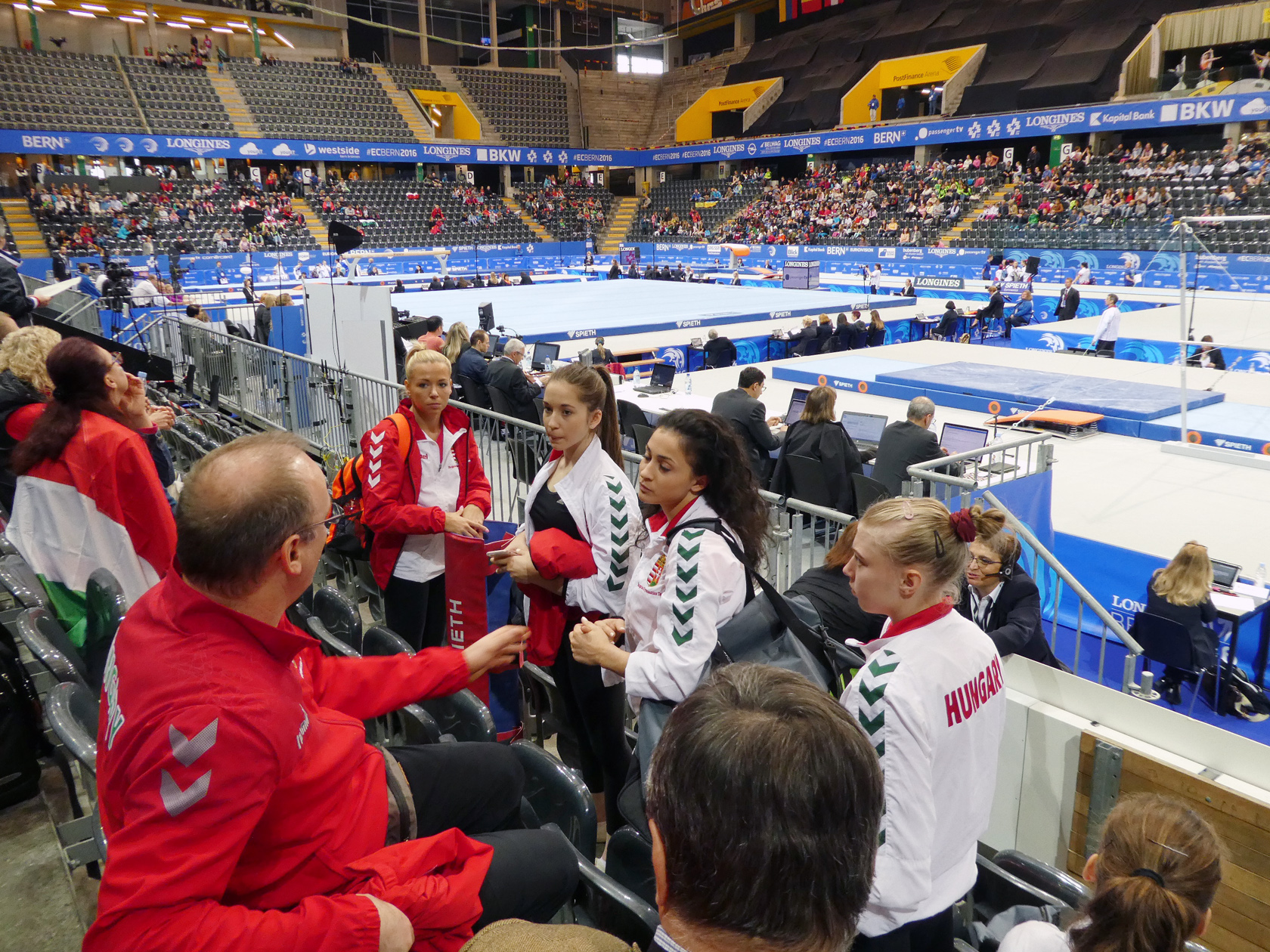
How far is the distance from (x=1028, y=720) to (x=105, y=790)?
247 cm

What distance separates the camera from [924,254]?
22547 mm

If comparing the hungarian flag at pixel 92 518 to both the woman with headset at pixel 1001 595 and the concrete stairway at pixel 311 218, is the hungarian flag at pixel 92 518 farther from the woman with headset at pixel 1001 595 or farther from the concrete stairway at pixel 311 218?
the concrete stairway at pixel 311 218

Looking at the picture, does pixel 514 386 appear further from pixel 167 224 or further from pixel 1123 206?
pixel 167 224

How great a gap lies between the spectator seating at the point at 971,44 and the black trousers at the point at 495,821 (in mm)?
28486

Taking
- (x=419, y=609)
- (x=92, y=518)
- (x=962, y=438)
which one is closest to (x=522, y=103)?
(x=962, y=438)

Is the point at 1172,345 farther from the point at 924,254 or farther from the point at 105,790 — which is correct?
the point at 105,790

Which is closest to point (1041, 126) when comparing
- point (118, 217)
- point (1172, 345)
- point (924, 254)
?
point (924, 254)

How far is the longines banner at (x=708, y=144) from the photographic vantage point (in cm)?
2144

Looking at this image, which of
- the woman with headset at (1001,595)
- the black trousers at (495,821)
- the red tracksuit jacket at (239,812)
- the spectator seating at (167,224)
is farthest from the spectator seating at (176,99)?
the red tracksuit jacket at (239,812)

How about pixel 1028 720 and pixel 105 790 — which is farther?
pixel 1028 720

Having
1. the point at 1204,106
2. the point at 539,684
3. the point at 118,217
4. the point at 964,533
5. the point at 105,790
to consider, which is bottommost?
the point at 539,684

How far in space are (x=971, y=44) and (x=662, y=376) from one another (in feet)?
86.0

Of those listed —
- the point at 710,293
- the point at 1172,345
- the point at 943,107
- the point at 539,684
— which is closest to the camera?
the point at 539,684

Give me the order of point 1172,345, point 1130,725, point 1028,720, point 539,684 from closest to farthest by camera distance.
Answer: point 1130,725 → point 1028,720 → point 539,684 → point 1172,345
